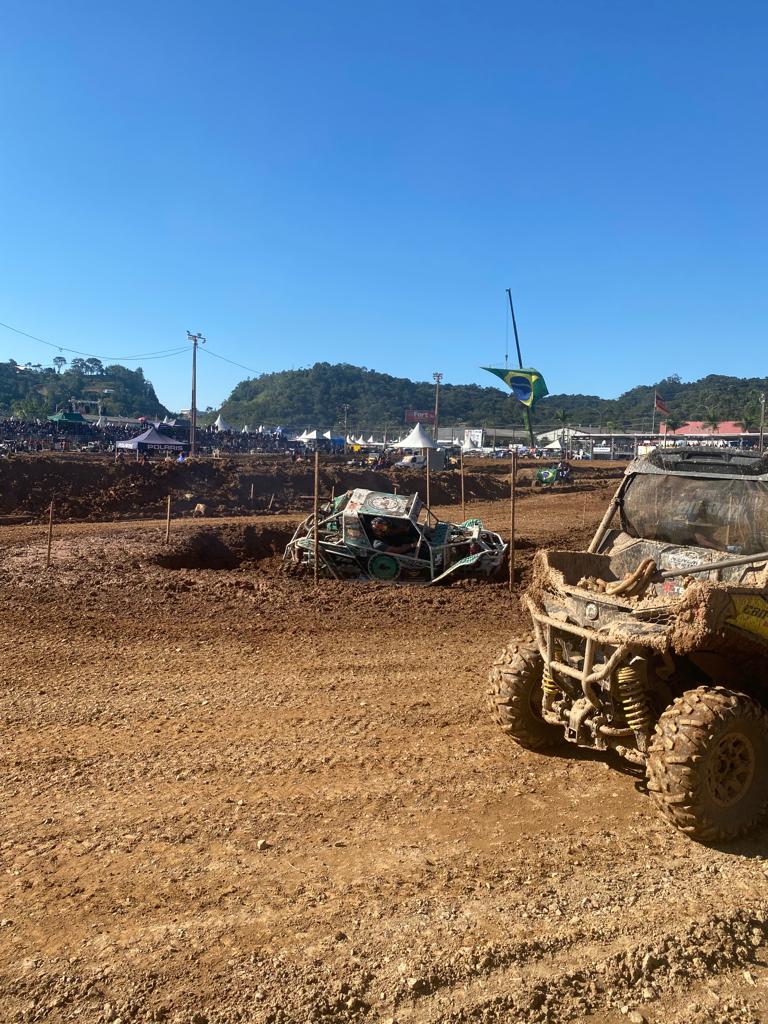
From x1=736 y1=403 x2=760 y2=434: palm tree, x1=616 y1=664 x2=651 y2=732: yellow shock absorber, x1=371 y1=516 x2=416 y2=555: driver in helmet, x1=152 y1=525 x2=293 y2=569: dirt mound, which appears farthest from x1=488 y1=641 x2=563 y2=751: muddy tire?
x1=736 y1=403 x2=760 y2=434: palm tree

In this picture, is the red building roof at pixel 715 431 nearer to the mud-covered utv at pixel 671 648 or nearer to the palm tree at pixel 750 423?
the palm tree at pixel 750 423

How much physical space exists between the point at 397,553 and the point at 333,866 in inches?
405

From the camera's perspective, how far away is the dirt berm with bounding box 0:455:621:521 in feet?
94.2

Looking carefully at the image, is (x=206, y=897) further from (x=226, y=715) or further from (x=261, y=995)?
(x=226, y=715)

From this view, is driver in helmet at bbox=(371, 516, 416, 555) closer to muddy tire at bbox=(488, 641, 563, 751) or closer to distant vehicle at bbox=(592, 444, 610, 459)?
muddy tire at bbox=(488, 641, 563, 751)

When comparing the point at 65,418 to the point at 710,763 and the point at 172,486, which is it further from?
the point at 710,763

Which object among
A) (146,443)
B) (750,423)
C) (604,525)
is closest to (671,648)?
(604,525)

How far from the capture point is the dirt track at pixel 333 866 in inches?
138

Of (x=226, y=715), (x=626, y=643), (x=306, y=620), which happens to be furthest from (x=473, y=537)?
(x=626, y=643)

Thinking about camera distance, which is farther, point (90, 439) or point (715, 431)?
point (715, 431)

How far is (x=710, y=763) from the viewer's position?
4566 millimetres

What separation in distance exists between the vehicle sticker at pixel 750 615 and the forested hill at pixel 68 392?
108 m

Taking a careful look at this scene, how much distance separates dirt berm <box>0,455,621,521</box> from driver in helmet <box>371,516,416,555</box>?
15.6m

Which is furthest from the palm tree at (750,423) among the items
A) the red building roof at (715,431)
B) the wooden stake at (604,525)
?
the wooden stake at (604,525)
